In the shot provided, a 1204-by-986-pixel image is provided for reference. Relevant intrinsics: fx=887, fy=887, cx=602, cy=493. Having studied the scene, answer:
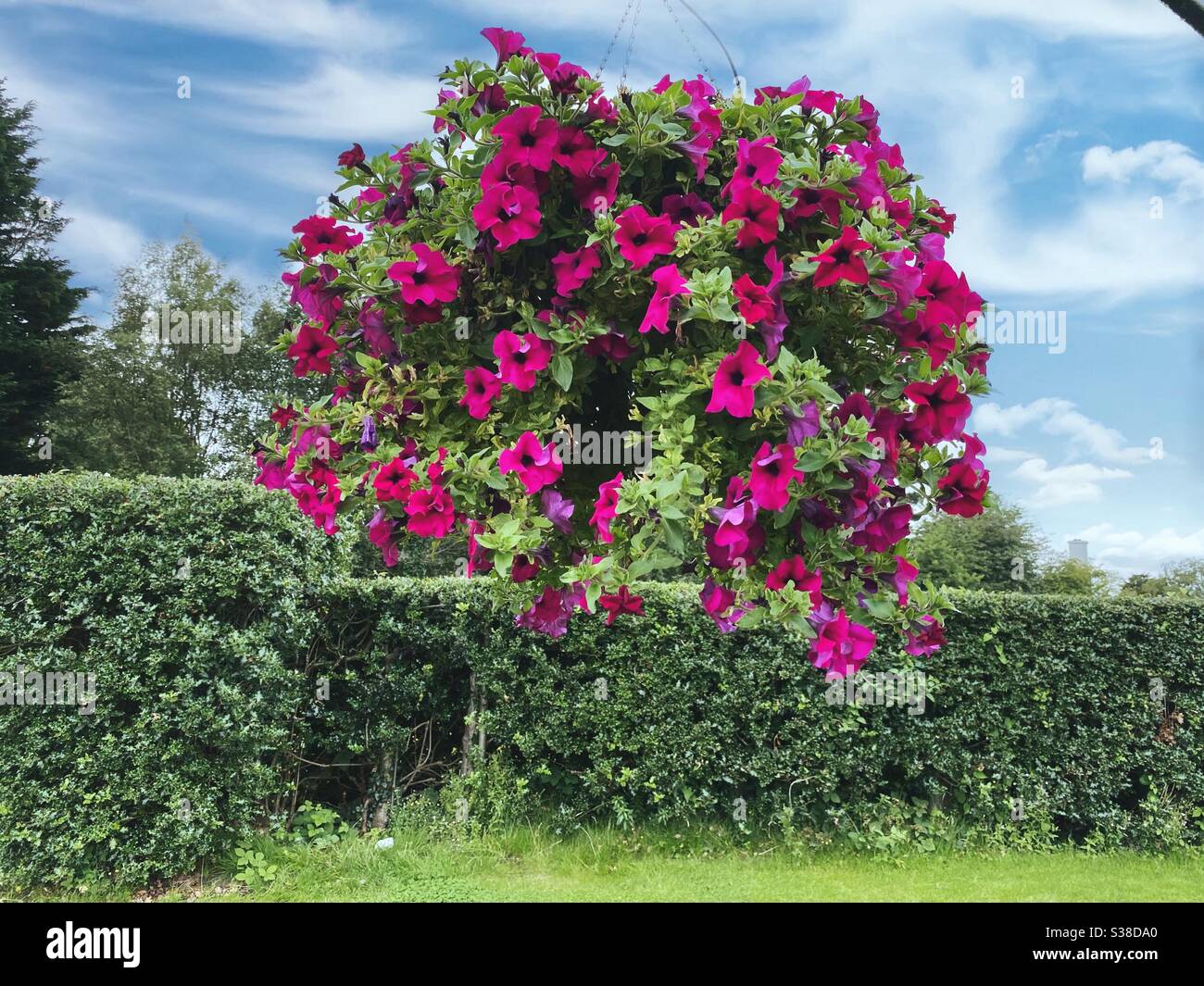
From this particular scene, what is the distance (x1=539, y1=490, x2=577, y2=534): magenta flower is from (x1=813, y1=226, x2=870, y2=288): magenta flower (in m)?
0.72

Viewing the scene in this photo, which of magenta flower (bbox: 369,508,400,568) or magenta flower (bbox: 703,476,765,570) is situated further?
magenta flower (bbox: 369,508,400,568)

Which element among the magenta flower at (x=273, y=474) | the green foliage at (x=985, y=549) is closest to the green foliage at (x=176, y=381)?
the green foliage at (x=985, y=549)

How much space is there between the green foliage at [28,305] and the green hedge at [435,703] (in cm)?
1902

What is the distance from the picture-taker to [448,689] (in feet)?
22.4

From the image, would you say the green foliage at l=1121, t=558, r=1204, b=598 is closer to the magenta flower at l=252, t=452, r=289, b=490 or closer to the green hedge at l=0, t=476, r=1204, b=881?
the green hedge at l=0, t=476, r=1204, b=881

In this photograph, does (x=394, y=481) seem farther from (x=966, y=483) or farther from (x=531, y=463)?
(x=966, y=483)

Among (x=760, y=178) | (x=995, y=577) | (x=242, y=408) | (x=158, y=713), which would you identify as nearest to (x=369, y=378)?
(x=760, y=178)

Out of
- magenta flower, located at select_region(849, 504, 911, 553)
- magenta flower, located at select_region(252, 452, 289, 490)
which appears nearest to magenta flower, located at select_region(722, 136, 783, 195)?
magenta flower, located at select_region(849, 504, 911, 553)

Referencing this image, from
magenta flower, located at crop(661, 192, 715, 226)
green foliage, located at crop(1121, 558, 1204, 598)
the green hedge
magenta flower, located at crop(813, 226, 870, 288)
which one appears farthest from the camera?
green foliage, located at crop(1121, 558, 1204, 598)

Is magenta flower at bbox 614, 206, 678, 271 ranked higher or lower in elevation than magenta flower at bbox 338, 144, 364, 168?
lower

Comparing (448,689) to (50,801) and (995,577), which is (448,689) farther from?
(995,577)

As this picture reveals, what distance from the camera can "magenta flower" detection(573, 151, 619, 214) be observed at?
1.93 metres

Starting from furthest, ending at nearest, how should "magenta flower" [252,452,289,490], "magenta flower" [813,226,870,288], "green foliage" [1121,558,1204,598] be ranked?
"green foliage" [1121,558,1204,598] → "magenta flower" [252,452,289,490] → "magenta flower" [813,226,870,288]
